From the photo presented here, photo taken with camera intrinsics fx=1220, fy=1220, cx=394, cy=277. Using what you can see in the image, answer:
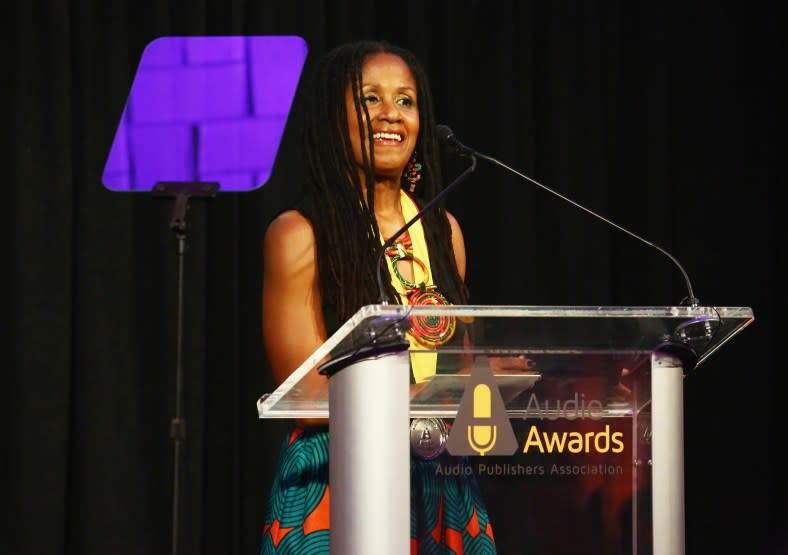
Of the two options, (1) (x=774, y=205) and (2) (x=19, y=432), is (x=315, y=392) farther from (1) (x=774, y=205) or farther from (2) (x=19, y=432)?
(1) (x=774, y=205)

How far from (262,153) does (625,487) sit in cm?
222

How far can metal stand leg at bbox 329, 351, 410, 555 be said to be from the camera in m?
1.38

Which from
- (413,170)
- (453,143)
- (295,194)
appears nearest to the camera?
(453,143)

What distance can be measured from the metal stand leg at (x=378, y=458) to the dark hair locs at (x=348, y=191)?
24.6 inches

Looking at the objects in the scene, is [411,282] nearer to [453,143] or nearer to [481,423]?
[453,143]

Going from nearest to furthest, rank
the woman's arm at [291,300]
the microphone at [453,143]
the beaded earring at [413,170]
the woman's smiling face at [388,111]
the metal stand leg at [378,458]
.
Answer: the metal stand leg at [378,458]
the microphone at [453,143]
the woman's arm at [291,300]
the woman's smiling face at [388,111]
the beaded earring at [413,170]

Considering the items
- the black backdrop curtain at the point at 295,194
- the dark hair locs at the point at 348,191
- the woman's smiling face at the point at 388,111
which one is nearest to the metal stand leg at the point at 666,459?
the dark hair locs at the point at 348,191

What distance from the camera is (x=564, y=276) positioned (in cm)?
359

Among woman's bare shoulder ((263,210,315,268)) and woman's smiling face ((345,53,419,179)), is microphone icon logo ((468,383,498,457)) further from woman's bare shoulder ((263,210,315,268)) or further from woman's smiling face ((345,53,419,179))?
woman's smiling face ((345,53,419,179))

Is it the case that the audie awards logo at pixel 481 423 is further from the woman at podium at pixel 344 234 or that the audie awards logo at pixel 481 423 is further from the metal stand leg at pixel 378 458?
the woman at podium at pixel 344 234

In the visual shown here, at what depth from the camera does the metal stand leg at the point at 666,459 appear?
4.75 ft

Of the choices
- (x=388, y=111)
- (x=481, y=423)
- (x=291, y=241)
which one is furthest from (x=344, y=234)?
(x=481, y=423)

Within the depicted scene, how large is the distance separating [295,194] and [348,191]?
3.94 ft

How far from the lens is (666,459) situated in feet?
4.77
